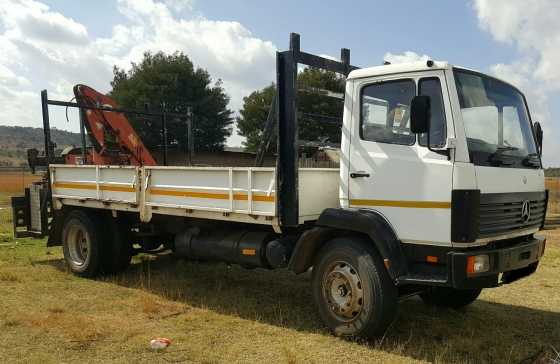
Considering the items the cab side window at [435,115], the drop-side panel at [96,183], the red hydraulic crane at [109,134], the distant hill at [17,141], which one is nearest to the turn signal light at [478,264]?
the cab side window at [435,115]

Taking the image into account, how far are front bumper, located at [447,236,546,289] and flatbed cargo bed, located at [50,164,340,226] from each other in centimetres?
159

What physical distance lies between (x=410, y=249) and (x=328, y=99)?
2.21 metres

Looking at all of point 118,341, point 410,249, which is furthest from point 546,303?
point 118,341

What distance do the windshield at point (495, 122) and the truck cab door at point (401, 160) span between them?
246mm

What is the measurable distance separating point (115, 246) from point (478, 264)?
5584 mm

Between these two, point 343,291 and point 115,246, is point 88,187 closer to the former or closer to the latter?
point 115,246

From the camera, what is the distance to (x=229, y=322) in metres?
5.75

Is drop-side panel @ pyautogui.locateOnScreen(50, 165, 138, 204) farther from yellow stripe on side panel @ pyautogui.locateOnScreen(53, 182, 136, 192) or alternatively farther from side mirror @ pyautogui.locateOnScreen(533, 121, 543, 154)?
side mirror @ pyautogui.locateOnScreen(533, 121, 543, 154)

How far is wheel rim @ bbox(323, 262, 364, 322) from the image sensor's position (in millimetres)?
5020

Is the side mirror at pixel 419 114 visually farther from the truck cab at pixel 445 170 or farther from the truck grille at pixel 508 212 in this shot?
the truck grille at pixel 508 212

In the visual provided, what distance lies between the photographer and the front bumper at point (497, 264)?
4.42 metres

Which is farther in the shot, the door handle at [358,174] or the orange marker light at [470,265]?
the door handle at [358,174]

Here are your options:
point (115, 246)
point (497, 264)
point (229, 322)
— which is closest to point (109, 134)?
point (115, 246)

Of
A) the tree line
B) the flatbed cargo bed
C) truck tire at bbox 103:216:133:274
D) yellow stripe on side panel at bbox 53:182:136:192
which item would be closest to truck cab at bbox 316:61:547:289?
the flatbed cargo bed
